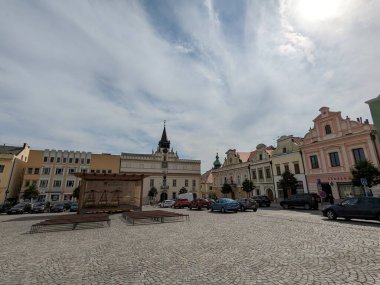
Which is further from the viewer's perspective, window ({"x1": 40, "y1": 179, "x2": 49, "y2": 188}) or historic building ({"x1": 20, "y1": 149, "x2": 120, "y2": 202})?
window ({"x1": 40, "y1": 179, "x2": 49, "y2": 188})

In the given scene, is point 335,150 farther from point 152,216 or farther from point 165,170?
point 165,170

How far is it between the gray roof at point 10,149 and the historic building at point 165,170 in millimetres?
23125

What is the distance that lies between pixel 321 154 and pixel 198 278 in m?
32.5

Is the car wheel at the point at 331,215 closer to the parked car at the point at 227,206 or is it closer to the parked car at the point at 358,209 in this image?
the parked car at the point at 358,209

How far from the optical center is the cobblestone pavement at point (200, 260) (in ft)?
16.5

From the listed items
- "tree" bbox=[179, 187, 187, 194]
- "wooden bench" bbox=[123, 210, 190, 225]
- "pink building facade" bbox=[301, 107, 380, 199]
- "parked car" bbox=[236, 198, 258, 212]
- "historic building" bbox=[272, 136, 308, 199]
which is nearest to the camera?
"wooden bench" bbox=[123, 210, 190, 225]

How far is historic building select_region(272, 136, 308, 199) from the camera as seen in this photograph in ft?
110

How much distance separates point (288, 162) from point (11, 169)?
2169 inches

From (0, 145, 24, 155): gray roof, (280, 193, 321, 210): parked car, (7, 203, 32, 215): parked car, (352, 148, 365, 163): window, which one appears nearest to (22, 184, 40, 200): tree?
(0, 145, 24, 155): gray roof

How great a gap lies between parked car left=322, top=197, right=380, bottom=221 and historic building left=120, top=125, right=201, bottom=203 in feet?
155

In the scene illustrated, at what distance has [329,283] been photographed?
4555mm

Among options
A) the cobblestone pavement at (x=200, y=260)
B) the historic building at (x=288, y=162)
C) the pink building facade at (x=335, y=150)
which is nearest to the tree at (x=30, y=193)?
the cobblestone pavement at (x=200, y=260)

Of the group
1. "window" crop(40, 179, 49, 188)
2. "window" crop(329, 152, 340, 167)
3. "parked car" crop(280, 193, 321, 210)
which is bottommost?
"parked car" crop(280, 193, 321, 210)

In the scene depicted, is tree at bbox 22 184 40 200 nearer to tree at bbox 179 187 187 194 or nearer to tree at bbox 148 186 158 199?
tree at bbox 148 186 158 199
